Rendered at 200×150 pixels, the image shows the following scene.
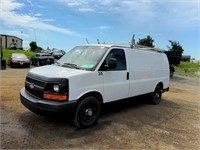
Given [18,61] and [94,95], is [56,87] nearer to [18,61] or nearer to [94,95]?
[94,95]

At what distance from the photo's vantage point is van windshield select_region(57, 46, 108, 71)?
497 cm

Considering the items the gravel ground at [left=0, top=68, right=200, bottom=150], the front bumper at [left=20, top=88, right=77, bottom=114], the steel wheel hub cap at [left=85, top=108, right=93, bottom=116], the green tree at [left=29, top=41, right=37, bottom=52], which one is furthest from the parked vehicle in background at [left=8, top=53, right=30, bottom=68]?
the green tree at [left=29, top=41, right=37, bottom=52]

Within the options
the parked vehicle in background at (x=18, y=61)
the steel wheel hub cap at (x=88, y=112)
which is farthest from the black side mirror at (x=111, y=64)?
the parked vehicle in background at (x=18, y=61)

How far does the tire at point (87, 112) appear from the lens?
4.56 m

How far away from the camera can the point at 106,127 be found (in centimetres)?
489

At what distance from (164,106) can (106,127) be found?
3.38 m

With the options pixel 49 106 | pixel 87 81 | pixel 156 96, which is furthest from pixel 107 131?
pixel 156 96

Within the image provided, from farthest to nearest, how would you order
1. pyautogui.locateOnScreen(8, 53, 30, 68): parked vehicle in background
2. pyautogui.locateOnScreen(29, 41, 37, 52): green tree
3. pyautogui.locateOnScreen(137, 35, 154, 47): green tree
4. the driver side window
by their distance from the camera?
pyautogui.locateOnScreen(29, 41, 37, 52): green tree → pyautogui.locateOnScreen(137, 35, 154, 47): green tree → pyautogui.locateOnScreen(8, 53, 30, 68): parked vehicle in background → the driver side window

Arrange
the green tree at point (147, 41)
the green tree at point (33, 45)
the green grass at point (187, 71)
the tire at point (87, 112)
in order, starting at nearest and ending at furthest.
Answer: the tire at point (87, 112), the green grass at point (187, 71), the green tree at point (147, 41), the green tree at point (33, 45)

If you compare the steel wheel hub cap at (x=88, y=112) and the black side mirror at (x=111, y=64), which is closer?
the steel wheel hub cap at (x=88, y=112)

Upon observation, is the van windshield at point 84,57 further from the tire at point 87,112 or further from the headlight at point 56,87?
the headlight at point 56,87

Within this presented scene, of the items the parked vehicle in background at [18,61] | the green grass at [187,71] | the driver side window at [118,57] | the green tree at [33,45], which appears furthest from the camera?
the green tree at [33,45]

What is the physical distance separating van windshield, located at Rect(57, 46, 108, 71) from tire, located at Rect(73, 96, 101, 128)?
77 centimetres

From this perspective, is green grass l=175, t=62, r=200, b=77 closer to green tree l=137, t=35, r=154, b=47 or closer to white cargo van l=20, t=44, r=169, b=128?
green tree l=137, t=35, r=154, b=47
